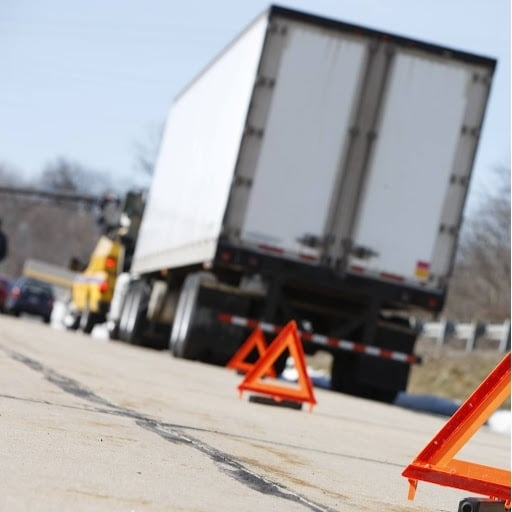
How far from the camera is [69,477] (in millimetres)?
6234

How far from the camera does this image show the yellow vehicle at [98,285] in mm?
33188

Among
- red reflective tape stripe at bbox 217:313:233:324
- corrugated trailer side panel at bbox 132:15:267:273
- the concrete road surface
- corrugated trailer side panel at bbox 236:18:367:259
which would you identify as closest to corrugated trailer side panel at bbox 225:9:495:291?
corrugated trailer side panel at bbox 236:18:367:259

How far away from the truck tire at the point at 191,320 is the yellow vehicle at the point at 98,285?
9433 mm

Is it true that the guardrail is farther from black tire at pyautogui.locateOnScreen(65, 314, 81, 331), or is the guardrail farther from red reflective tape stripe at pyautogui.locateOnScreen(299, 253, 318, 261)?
red reflective tape stripe at pyautogui.locateOnScreen(299, 253, 318, 261)

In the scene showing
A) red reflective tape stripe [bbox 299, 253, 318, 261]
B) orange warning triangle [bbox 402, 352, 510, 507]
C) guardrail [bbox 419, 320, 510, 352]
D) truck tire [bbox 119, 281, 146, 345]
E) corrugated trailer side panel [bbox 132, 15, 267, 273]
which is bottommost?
orange warning triangle [bbox 402, 352, 510, 507]

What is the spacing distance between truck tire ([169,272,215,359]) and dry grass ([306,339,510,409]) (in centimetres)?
740

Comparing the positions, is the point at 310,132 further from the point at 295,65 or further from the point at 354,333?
the point at 354,333

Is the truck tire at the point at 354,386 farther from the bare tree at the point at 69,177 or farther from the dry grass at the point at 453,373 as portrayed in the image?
the bare tree at the point at 69,177

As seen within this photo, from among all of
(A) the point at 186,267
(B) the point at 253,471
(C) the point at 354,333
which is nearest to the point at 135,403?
(B) the point at 253,471

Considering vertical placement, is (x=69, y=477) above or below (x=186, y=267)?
below

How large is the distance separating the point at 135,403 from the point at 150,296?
1647 cm

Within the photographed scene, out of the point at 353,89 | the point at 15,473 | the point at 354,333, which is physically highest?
the point at 353,89

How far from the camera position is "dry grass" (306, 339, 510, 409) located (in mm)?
31234

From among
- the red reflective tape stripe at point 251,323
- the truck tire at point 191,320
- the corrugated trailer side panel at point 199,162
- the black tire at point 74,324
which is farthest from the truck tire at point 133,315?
the black tire at point 74,324
